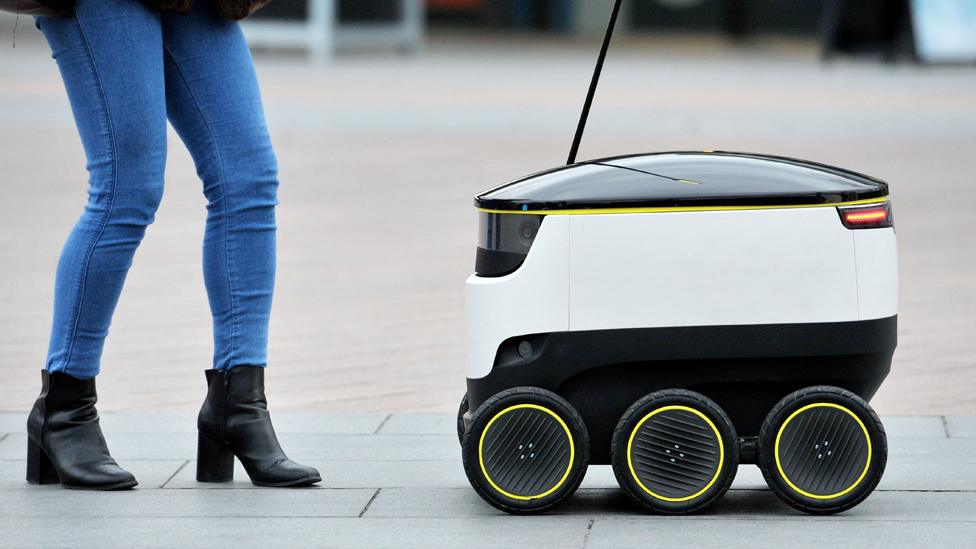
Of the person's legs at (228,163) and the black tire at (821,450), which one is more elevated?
the person's legs at (228,163)

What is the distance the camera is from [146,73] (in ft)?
10.3

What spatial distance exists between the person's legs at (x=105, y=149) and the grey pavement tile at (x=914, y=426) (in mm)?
1724

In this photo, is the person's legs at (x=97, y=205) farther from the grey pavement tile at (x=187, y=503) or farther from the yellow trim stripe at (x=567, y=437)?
the yellow trim stripe at (x=567, y=437)

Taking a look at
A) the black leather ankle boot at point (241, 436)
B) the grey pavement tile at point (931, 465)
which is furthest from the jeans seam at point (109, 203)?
the grey pavement tile at point (931, 465)

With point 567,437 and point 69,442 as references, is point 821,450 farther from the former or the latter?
point 69,442

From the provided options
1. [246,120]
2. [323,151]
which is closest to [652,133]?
[323,151]

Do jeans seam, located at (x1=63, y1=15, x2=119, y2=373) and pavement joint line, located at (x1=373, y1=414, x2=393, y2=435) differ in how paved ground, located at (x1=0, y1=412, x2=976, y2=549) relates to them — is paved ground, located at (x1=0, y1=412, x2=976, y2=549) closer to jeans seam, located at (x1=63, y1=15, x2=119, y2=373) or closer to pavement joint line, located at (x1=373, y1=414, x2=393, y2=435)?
pavement joint line, located at (x1=373, y1=414, x2=393, y2=435)

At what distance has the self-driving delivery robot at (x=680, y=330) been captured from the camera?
295 centimetres

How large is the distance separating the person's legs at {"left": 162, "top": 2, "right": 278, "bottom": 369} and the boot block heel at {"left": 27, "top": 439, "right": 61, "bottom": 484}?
1.23 feet

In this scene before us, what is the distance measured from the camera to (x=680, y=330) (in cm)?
298

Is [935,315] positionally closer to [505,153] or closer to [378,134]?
[505,153]

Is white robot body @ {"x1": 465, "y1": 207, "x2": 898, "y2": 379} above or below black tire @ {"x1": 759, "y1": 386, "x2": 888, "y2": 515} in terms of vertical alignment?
above

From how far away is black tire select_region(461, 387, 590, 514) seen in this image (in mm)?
2955

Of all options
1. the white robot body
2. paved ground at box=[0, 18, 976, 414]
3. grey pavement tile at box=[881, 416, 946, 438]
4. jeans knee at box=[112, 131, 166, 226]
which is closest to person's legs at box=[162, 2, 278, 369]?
jeans knee at box=[112, 131, 166, 226]
